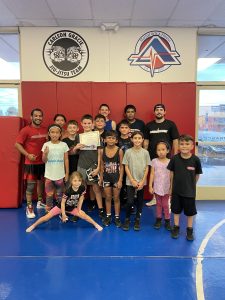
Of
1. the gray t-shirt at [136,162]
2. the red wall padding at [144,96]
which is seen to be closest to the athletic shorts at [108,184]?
the gray t-shirt at [136,162]

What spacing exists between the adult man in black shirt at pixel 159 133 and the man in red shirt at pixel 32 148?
1.84m

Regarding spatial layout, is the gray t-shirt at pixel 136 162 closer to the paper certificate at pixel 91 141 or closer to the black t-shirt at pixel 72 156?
the paper certificate at pixel 91 141

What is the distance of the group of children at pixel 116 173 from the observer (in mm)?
3473

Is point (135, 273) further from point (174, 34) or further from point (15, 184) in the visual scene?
point (174, 34)

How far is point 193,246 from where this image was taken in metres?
3.25

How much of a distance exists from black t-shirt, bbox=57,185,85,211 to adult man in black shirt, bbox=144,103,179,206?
1607mm

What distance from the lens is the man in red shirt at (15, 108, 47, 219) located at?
4.37 metres

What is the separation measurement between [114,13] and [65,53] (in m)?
1.19

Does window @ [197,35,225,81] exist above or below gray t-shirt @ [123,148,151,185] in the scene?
above

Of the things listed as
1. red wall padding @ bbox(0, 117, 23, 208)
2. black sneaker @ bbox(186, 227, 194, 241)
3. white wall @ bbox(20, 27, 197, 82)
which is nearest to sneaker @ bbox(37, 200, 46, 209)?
red wall padding @ bbox(0, 117, 23, 208)

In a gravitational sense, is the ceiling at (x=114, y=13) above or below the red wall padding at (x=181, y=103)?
above

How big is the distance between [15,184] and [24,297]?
8.70 feet

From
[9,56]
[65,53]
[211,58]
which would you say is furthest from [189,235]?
[9,56]

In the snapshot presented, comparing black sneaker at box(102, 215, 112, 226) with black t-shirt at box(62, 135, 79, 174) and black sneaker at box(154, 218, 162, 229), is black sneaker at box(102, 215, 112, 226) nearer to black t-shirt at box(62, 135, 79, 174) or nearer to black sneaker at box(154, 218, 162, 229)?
black sneaker at box(154, 218, 162, 229)
